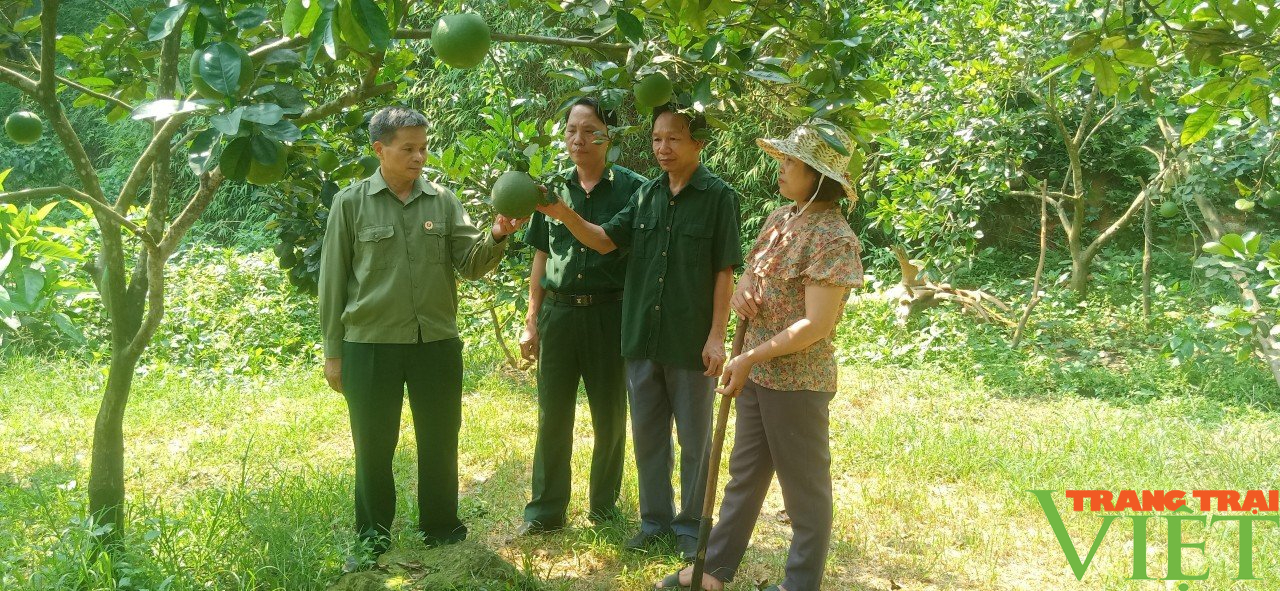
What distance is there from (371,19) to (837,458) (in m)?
3.28

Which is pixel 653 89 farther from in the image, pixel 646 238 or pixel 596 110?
pixel 646 238

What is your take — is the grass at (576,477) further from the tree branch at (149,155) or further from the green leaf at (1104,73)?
the green leaf at (1104,73)

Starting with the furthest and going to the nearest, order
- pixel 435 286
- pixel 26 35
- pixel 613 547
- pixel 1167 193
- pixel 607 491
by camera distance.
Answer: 1. pixel 1167 193
2. pixel 607 491
3. pixel 613 547
4. pixel 435 286
5. pixel 26 35

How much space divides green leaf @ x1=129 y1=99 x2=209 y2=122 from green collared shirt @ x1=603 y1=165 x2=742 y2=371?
5.29 feet

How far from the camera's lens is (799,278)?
2.66m

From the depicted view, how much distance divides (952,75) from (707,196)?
366 centimetres

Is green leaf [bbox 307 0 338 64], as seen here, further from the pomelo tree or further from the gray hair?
the gray hair

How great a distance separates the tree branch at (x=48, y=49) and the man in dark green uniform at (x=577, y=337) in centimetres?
147

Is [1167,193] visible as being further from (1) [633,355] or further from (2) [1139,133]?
(1) [633,355]

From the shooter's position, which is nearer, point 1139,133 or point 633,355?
point 633,355

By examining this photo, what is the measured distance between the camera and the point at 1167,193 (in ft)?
19.9

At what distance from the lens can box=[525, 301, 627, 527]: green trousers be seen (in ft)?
10.8

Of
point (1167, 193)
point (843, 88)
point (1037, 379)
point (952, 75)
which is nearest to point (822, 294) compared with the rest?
point (843, 88)

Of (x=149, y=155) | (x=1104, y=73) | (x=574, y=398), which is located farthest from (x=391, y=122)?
(x=1104, y=73)
